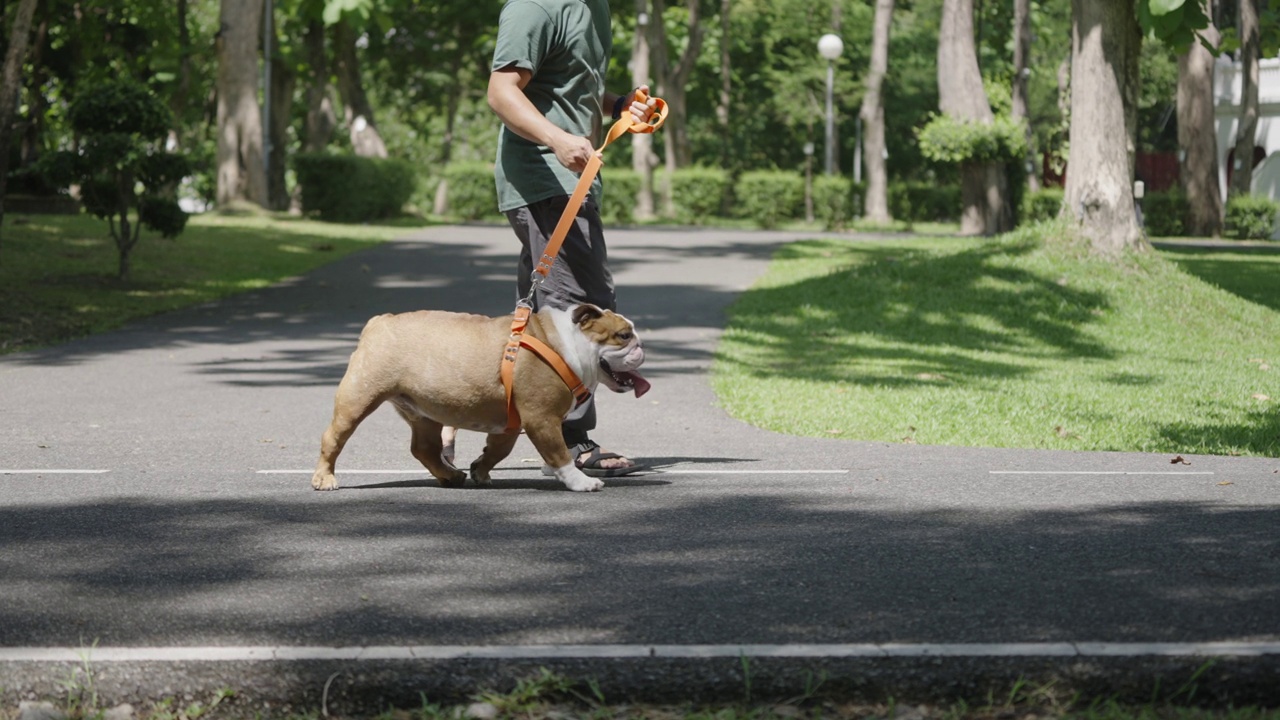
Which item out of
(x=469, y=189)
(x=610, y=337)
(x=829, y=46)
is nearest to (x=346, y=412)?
(x=610, y=337)

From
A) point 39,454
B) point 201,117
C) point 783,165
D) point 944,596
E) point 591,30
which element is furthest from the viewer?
point 783,165

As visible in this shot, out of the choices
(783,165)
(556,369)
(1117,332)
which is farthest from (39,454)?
(783,165)

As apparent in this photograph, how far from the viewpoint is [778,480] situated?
6.34 metres

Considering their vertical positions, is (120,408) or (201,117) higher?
(201,117)

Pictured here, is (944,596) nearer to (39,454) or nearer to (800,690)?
(800,690)

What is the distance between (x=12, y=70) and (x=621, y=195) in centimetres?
2528

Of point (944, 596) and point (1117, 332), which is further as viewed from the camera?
point (1117, 332)

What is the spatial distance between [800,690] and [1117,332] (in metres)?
11.7

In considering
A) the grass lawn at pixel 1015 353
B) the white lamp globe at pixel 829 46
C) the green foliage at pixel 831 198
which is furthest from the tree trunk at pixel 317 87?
the grass lawn at pixel 1015 353

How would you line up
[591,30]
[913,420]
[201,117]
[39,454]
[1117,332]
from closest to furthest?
[591,30]
[39,454]
[913,420]
[1117,332]
[201,117]

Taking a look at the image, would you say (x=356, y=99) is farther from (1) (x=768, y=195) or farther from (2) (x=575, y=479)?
(2) (x=575, y=479)

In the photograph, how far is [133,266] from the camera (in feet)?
64.1

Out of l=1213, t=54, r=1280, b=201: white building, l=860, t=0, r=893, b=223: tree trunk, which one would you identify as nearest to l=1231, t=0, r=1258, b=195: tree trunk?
l=1213, t=54, r=1280, b=201: white building

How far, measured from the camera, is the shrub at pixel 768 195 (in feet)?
131
